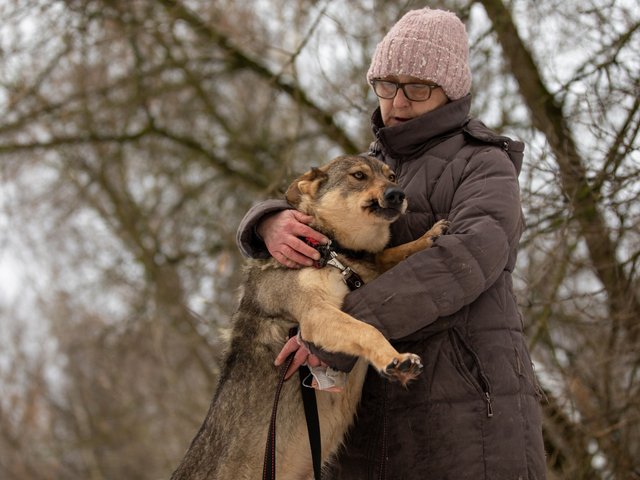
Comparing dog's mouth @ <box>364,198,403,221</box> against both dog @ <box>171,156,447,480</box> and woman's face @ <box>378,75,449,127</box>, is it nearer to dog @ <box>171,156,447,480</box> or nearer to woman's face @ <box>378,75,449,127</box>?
dog @ <box>171,156,447,480</box>

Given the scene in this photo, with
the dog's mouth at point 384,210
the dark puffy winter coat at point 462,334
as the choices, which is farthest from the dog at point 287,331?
the dark puffy winter coat at point 462,334

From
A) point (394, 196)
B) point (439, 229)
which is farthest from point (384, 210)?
point (439, 229)

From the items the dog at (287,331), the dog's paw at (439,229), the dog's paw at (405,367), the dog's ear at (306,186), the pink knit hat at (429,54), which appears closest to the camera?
the dog's paw at (405,367)

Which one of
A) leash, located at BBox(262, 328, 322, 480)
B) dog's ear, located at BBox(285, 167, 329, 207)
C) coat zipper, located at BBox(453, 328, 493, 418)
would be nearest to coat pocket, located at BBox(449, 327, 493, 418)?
coat zipper, located at BBox(453, 328, 493, 418)

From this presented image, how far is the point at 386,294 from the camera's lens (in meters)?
2.97

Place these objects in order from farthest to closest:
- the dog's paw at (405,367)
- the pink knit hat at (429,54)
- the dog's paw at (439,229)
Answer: the pink knit hat at (429,54) < the dog's paw at (439,229) < the dog's paw at (405,367)

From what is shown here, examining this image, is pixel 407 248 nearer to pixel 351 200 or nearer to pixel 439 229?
pixel 439 229

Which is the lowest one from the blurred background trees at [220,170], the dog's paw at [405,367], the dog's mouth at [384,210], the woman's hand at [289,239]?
the dog's paw at [405,367]

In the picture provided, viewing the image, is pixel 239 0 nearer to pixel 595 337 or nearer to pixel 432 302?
pixel 595 337

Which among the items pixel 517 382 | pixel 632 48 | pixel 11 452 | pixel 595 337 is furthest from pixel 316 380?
pixel 11 452

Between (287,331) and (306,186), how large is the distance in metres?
0.76

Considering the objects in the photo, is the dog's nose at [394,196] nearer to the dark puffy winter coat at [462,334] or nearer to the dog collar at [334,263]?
the dark puffy winter coat at [462,334]

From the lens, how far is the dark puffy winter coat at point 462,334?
2912 mm

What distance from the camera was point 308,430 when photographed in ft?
11.5
